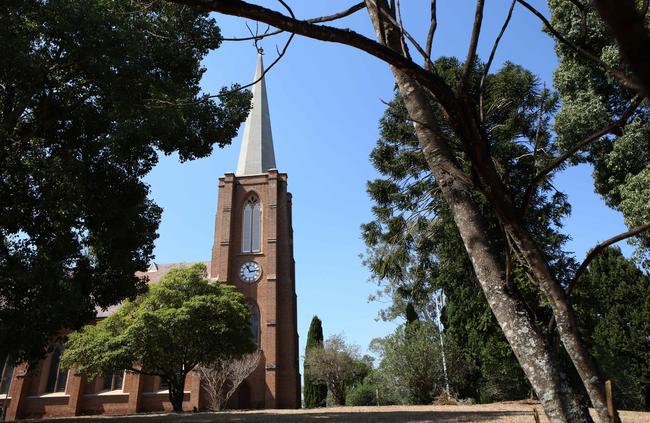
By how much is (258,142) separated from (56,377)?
2536 centimetres

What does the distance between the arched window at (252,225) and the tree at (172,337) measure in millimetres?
12082

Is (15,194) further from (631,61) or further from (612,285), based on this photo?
(612,285)

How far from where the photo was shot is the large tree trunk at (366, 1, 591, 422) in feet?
5.73

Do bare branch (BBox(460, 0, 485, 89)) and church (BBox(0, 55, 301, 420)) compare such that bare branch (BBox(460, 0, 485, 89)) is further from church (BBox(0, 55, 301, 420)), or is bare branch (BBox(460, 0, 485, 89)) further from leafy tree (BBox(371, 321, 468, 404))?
church (BBox(0, 55, 301, 420))

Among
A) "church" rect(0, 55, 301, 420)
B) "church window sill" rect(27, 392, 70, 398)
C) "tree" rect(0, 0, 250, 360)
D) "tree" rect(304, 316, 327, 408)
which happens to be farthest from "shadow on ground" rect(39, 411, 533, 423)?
"church window sill" rect(27, 392, 70, 398)

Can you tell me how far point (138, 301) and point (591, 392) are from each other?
94.0 ft

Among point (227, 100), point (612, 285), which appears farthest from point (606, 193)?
point (227, 100)

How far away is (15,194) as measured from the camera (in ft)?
35.1

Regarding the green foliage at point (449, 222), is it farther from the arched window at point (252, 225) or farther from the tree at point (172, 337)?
the arched window at point (252, 225)

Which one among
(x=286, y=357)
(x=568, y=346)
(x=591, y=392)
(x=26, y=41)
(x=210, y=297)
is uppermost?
(x=26, y=41)

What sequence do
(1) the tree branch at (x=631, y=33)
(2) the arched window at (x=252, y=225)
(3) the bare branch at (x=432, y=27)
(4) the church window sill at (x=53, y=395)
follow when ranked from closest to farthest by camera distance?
1. (1) the tree branch at (x=631, y=33)
2. (3) the bare branch at (x=432, y=27)
3. (4) the church window sill at (x=53, y=395)
4. (2) the arched window at (x=252, y=225)

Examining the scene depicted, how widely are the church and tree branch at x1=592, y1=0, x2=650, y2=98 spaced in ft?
107

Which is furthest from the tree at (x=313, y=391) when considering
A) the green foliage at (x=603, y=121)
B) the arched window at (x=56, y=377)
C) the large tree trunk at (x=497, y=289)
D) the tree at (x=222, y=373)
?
the large tree trunk at (x=497, y=289)

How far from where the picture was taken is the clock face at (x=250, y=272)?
117 ft
